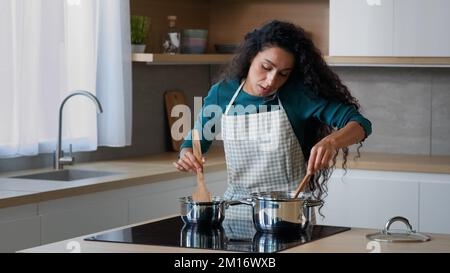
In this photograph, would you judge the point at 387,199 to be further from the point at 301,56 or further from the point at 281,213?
the point at 281,213

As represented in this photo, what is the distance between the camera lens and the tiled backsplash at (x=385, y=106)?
5.35 meters

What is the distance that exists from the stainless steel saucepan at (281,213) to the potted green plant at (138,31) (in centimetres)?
256

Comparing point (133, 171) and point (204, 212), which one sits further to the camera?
point (133, 171)

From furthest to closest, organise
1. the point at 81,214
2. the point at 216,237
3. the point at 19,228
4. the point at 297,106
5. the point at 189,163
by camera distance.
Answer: the point at 81,214 → the point at 19,228 → the point at 297,106 → the point at 189,163 → the point at 216,237

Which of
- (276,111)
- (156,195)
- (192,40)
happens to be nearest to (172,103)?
(192,40)

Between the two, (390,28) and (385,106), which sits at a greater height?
(390,28)

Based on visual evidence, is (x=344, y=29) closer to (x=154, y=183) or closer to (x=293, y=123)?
(x=154, y=183)

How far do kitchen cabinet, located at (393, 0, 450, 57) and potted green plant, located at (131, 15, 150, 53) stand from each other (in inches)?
55.1

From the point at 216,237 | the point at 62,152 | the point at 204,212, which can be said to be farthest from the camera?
the point at 62,152

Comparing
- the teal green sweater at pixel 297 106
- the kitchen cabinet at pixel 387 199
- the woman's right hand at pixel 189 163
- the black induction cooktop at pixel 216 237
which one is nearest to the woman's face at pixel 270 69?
the teal green sweater at pixel 297 106

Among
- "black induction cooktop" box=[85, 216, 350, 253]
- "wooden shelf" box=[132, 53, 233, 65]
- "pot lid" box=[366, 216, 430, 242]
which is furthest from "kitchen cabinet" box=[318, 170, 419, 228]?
"pot lid" box=[366, 216, 430, 242]

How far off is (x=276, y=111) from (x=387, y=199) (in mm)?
1653

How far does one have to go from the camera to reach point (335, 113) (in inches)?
125

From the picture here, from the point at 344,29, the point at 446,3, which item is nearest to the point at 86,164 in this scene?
the point at 344,29
